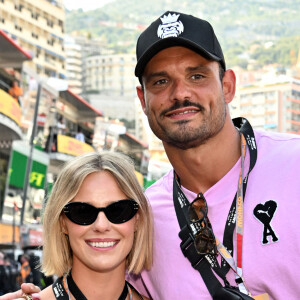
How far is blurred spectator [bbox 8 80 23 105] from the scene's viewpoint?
67.5 feet

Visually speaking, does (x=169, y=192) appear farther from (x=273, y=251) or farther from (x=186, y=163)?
(x=273, y=251)

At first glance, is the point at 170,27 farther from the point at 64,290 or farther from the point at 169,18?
the point at 64,290

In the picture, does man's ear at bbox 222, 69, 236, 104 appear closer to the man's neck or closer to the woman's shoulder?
the man's neck

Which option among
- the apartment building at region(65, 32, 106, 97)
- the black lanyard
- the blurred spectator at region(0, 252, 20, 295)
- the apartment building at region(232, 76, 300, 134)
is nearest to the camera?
the black lanyard

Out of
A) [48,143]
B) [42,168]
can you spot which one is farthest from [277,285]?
[48,143]

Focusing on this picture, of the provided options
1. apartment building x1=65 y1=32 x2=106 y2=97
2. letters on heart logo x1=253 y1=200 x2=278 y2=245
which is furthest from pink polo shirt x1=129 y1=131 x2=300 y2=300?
apartment building x1=65 y1=32 x2=106 y2=97

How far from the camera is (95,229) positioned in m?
2.43

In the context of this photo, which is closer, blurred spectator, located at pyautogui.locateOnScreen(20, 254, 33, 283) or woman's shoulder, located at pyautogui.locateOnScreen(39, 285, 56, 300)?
woman's shoulder, located at pyautogui.locateOnScreen(39, 285, 56, 300)

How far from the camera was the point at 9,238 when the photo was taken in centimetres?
1948

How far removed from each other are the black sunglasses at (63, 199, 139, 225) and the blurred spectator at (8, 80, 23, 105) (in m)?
18.7

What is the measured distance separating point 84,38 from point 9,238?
15786 centimetres

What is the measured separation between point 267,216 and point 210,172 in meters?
0.34

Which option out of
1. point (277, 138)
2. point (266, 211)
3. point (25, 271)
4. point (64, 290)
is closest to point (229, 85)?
point (277, 138)

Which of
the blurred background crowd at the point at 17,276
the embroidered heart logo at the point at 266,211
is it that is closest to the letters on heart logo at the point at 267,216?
the embroidered heart logo at the point at 266,211
